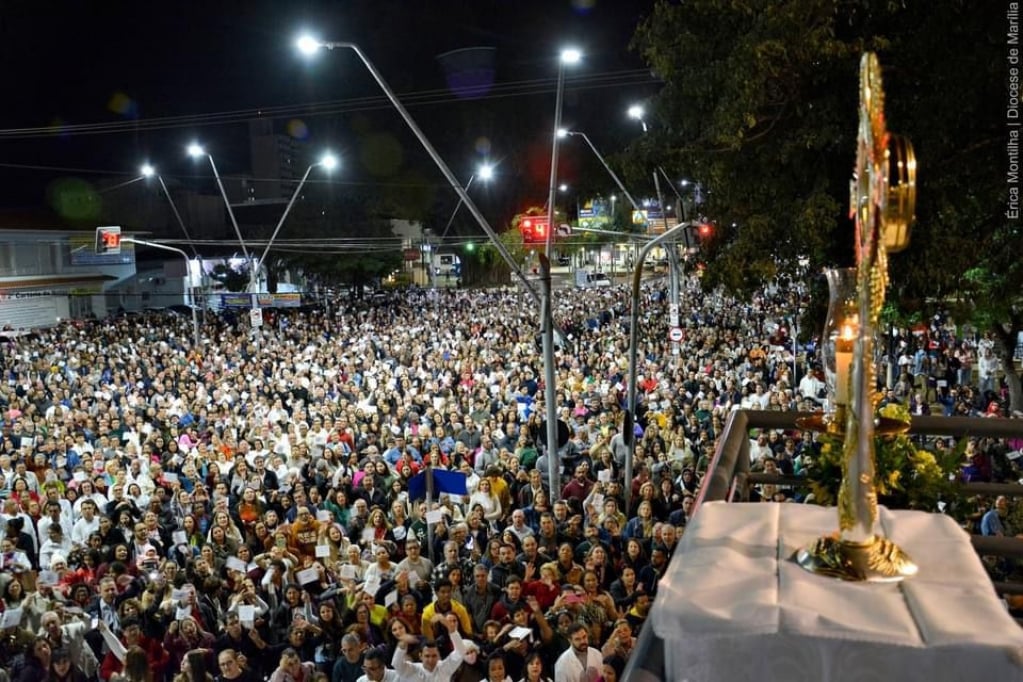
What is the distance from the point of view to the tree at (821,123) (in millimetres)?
7797

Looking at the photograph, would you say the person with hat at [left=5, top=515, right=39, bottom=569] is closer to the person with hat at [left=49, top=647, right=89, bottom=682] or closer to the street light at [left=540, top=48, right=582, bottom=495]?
the person with hat at [left=49, top=647, right=89, bottom=682]

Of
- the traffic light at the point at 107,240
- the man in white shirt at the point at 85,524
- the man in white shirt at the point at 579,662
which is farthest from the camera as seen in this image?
the traffic light at the point at 107,240

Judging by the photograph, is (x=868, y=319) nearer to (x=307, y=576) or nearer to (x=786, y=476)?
(x=786, y=476)

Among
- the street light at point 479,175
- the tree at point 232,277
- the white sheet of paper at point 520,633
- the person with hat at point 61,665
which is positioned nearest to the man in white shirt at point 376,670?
the white sheet of paper at point 520,633

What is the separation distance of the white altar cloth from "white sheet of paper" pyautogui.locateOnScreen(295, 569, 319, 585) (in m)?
7.02

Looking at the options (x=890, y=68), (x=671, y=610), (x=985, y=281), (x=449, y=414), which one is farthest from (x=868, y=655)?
(x=449, y=414)

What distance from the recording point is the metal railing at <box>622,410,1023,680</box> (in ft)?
7.91

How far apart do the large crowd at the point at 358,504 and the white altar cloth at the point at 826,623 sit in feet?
7.00

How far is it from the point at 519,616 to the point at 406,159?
197ft

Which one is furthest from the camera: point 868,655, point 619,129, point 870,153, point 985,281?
point 619,129

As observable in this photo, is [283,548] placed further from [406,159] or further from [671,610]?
[406,159]

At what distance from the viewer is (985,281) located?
12141 mm

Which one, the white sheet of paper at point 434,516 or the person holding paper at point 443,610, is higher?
the white sheet of paper at point 434,516

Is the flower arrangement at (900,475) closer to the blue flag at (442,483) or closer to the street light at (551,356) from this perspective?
the blue flag at (442,483)
